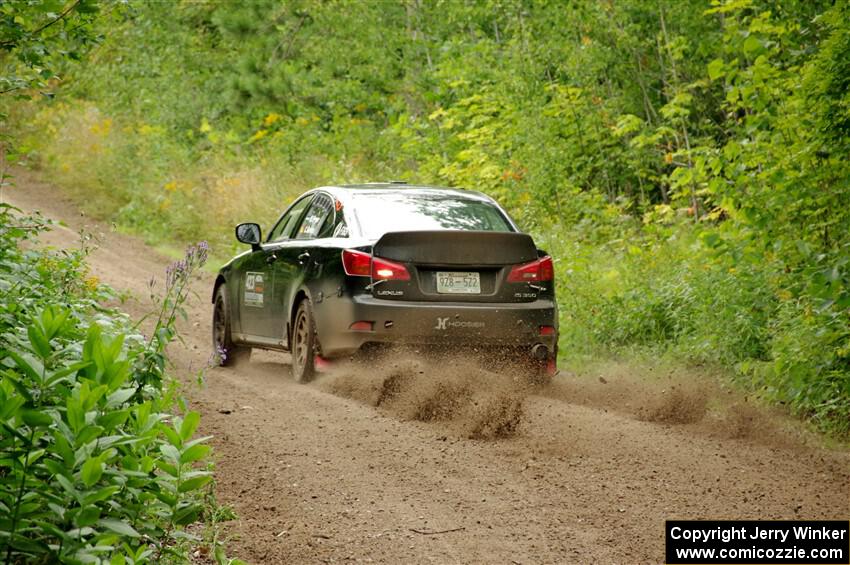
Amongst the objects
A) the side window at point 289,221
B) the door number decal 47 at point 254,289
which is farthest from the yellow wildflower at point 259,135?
the door number decal 47 at point 254,289

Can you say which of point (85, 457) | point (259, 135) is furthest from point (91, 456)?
point (259, 135)

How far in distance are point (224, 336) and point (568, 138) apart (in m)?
8.30

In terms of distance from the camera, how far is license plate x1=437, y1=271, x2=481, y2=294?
920 centimetres

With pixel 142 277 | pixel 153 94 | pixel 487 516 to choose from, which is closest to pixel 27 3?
pixel 487 516

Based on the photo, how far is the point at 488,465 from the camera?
6.79m

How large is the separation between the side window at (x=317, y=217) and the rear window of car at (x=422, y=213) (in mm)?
350

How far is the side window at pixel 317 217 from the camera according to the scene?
1034 cm

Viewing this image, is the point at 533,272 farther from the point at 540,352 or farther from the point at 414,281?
the point at 414,281

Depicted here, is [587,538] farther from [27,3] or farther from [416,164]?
[416,164]

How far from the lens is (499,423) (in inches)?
307

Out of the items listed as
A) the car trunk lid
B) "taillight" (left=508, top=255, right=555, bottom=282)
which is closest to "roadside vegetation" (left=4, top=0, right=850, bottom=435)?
"taillight" (left=508, top=255, right=555, bottom=282)

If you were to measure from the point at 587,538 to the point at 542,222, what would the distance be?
430 inches

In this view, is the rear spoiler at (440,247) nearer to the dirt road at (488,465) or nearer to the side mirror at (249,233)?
the dirt road at (488,465)

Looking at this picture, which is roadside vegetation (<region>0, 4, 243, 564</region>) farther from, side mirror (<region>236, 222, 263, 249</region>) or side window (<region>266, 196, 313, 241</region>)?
side window (<region>266, 196, 313, 241</region>)
